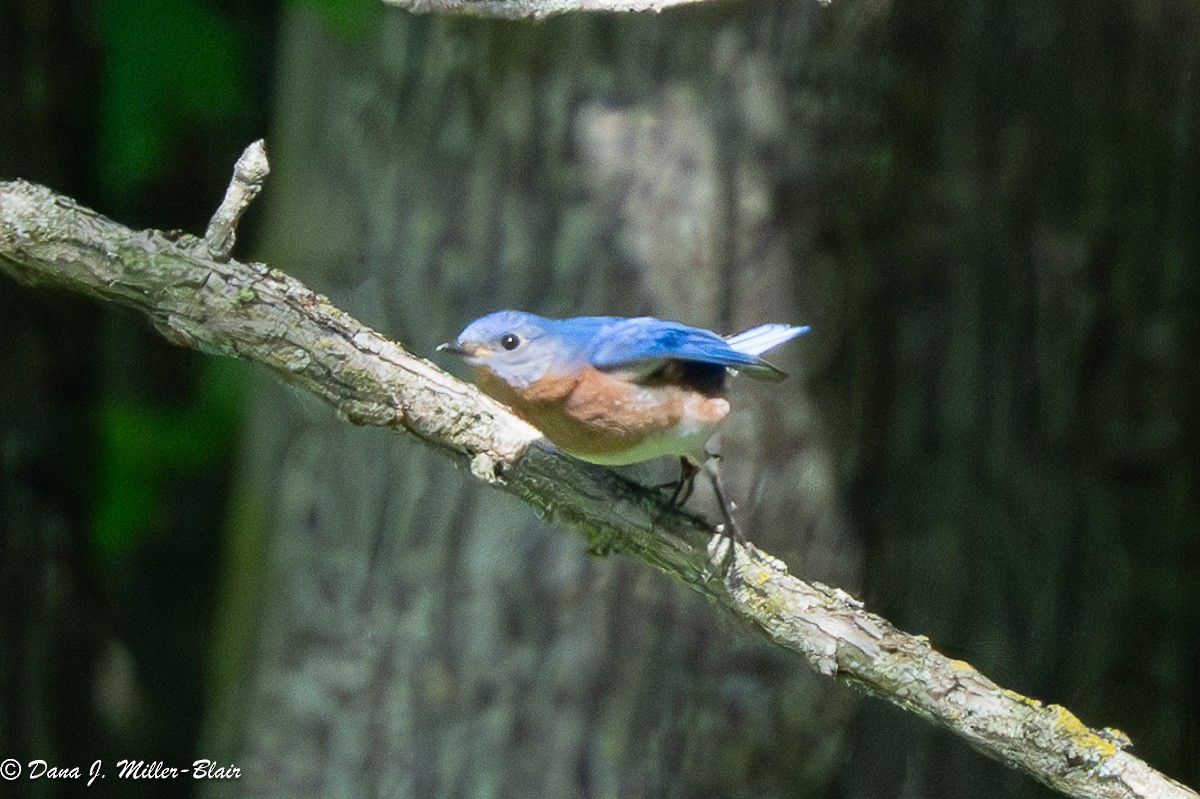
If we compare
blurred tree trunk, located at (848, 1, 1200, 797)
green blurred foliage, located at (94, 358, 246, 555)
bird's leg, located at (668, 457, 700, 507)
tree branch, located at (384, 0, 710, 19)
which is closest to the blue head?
bird's leg, located at (668, 457, 700, 507)

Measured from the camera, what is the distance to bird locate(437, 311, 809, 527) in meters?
1.42

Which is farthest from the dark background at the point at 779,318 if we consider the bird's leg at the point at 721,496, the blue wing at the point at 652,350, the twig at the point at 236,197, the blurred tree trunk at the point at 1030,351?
the twig at the point at 236,197

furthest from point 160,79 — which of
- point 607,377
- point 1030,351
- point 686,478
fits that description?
point 1030,351

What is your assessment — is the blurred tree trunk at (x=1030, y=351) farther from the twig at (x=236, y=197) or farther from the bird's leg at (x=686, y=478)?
the twig at (x=236, y=197)

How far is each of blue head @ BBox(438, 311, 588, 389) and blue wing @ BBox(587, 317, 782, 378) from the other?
67 millimetres

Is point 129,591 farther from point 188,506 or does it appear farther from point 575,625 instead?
point 575,625

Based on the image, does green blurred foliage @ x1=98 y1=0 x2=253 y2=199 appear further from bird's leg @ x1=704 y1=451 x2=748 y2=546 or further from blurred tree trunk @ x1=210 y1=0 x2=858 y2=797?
bird's leg @ x1=704 y1=451 x2=748 y2=546

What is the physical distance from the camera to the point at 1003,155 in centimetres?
182

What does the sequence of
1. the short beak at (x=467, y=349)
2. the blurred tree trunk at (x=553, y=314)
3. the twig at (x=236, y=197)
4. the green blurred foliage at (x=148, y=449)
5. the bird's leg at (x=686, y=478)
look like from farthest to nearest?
the green blurred foliage at (x=148, y=449), the blurred tree trunk at (x=553, y=314), the bird's leg at (x=686, y=478), the short beak at (x=467, y=349), the twig at (x=236, y=197)

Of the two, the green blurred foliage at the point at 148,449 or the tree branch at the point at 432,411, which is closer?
the tree branch at the point at 432,411

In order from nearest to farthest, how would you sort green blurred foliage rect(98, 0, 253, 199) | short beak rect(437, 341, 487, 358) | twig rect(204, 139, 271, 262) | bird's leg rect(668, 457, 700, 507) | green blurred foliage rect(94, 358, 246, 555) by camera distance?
1. twig rect(204, 139, 271, 262)
2. short beak rect(437, 341, 487, 358)
3. bird's leg rect(668, 457, 700, 507)
4. green blurred foliage rect(98, 0, 253, 199)
5. green blurred foliage rect(94, 358, 246, 555)

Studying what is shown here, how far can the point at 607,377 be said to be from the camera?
1.46 meters

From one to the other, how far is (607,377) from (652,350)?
0.07 metres

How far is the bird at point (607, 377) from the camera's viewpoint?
1415 millimetres
